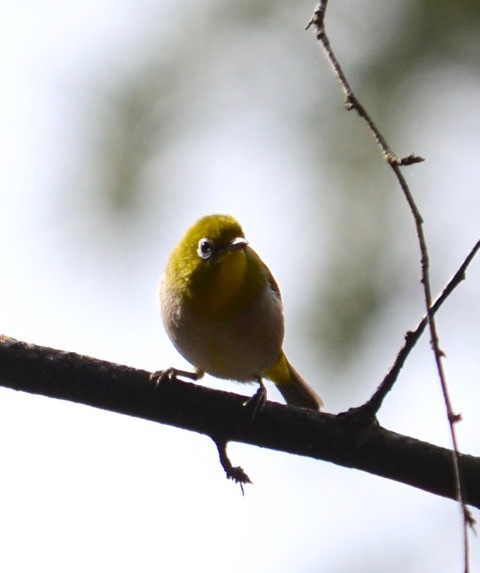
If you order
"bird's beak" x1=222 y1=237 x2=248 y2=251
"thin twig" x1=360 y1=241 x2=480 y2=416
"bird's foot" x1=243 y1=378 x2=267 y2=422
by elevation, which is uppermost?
"bird's beak" x1=222 y1=237 x2=248 y2=251

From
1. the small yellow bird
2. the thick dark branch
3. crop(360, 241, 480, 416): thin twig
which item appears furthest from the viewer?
the small yellow bird

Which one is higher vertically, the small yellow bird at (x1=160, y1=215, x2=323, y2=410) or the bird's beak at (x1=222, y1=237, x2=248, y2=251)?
the bird's beak at (x1=222, y1=237, x2=248, y2=251)

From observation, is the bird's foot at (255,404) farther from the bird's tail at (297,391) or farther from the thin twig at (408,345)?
the bird's tail at (297,391)

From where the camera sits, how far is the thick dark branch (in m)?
4.09

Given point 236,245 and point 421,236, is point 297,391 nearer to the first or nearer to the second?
point 236,245

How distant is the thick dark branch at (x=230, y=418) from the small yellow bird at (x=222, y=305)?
4.51 feet

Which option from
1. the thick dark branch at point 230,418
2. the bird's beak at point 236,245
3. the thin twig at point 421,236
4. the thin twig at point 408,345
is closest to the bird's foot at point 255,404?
the thick dark branch at point 230,418

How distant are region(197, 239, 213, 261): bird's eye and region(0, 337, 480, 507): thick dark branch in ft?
5.65

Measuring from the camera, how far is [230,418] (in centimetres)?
427

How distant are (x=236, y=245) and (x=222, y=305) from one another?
1.35 feet

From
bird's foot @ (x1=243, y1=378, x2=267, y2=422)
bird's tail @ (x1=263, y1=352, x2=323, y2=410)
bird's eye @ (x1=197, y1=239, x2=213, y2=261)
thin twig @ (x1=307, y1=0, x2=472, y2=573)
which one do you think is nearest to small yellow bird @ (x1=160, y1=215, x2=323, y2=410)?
bird's eye @ (x1=197, y1=239, x2=213, y2=261)

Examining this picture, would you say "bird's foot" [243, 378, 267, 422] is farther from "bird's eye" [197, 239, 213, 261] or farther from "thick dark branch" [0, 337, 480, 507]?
"bird's eye" [197, 239, 213, 261]

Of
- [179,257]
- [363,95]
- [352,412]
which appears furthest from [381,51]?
[352,412]

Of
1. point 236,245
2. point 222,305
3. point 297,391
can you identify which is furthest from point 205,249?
point 297,391
